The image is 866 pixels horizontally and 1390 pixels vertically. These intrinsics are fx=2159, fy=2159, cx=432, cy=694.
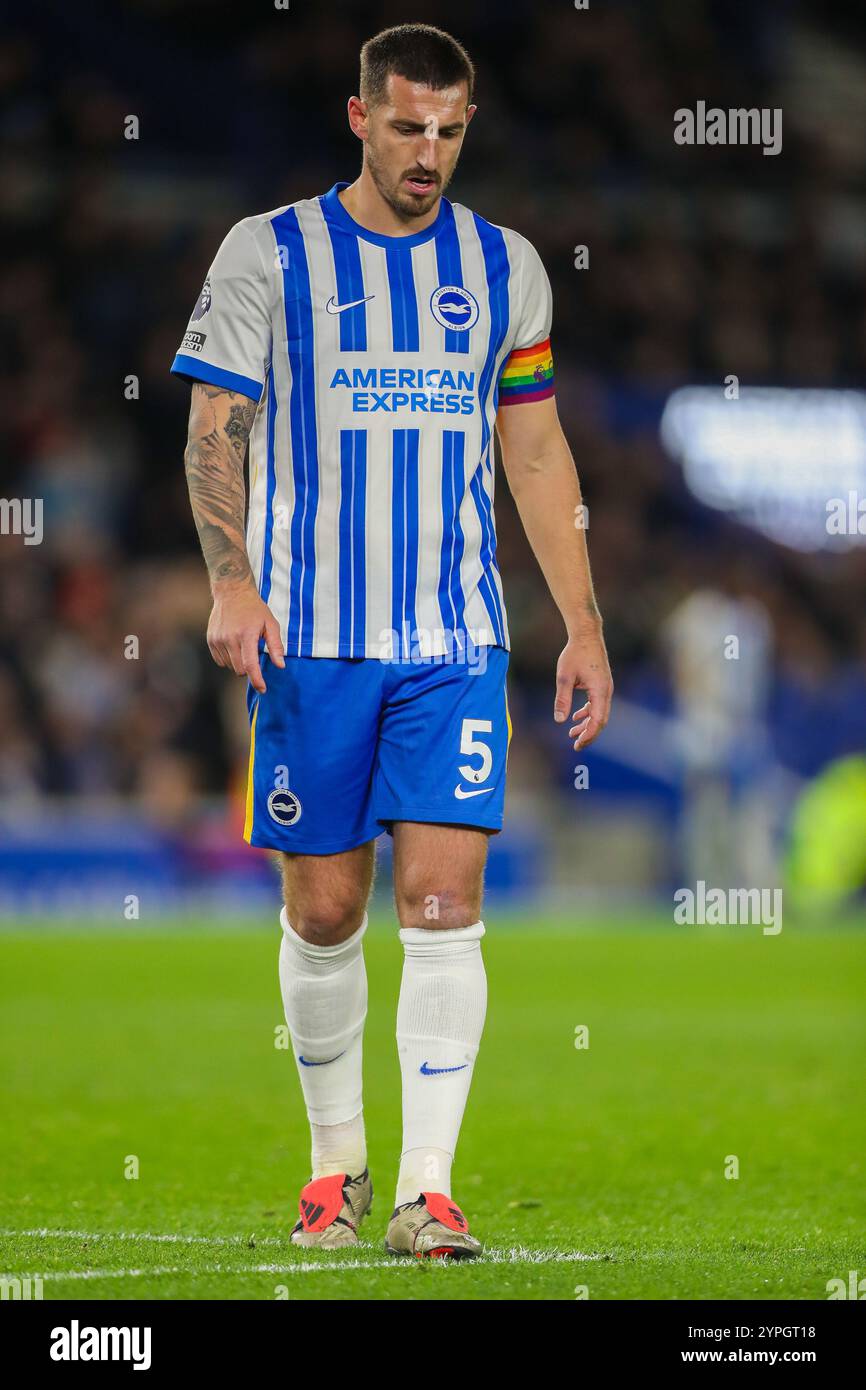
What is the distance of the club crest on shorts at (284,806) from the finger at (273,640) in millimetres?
294

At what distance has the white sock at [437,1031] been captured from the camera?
14.0 ft

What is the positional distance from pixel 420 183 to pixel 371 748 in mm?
1169

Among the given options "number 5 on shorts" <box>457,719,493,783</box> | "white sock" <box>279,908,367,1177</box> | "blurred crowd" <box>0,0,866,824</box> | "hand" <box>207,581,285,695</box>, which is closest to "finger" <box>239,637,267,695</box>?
"hand" <box>207,581,285,695</box>

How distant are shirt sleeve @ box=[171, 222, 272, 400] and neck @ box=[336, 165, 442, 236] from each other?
0.27m

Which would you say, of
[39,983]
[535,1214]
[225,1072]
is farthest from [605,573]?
[535,1214]

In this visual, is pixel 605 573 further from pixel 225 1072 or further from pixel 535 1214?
pixel 535 1214

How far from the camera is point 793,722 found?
56.4 ft

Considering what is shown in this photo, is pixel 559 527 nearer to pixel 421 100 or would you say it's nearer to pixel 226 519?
pixel 226 519

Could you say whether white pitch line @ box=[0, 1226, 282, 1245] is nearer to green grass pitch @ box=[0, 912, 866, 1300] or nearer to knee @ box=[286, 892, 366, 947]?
green grass pitch @ box=[0, 912, 866, 1300]

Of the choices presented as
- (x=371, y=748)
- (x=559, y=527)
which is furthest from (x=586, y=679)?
(x=371, y=748)

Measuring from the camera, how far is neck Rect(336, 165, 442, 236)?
14.9ft

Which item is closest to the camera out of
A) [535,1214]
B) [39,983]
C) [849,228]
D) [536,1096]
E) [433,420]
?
[433,420]

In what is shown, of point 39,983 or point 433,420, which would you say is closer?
point 433,420

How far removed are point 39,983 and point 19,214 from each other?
1005 centimetres
